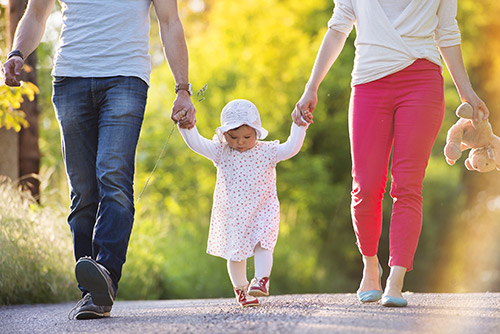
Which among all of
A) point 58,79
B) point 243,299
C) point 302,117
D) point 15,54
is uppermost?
point 15,54

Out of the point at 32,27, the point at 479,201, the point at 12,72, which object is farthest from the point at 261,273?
the point at 479,201

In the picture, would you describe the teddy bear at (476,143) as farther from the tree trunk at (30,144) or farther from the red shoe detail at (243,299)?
the tree trunk at (30,144)

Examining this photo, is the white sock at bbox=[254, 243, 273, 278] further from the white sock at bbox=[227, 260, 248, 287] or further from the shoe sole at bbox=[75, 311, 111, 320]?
the shoe sole at bbox=[75, 311, 111, 320]

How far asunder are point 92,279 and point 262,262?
977 millimetres

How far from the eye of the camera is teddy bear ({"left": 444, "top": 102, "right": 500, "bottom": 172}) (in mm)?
4348

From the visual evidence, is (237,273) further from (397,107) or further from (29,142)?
(29,142)

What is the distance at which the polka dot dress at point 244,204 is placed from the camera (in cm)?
422

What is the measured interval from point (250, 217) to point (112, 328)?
1235 mm

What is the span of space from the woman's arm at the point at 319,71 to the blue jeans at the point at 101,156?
87 centimetres

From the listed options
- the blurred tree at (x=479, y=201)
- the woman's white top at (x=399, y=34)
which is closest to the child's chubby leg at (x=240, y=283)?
the woman's white top at (x=399, y=34)

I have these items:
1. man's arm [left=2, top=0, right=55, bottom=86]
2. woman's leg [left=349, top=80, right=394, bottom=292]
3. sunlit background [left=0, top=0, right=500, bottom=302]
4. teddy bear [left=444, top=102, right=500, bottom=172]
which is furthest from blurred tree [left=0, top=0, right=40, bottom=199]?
teddy bear [left=444, top=102, right=500, bottom=172]

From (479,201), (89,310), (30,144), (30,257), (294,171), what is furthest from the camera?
(479,201)

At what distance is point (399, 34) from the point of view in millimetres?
4023

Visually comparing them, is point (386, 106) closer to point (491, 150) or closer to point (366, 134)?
point (366, 134)
